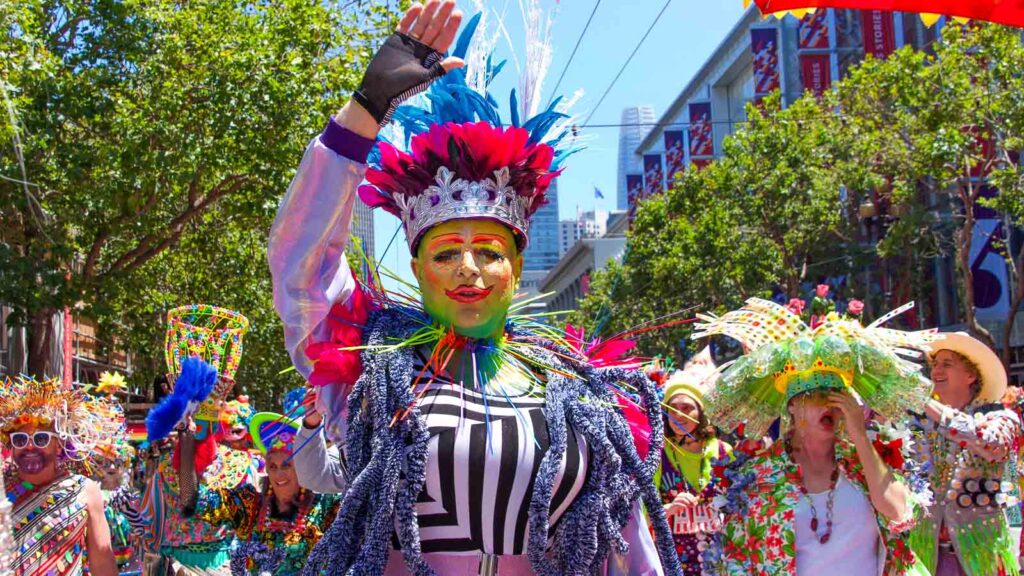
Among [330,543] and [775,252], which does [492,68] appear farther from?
[775,252]

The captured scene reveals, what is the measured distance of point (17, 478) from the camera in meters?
5.30

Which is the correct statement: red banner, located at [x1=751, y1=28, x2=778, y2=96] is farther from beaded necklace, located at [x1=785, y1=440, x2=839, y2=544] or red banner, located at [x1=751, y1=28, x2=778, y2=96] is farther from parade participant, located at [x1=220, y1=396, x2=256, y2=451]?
beaded necklace, located at [x1=785, y1=440, x2=839, y2=544]

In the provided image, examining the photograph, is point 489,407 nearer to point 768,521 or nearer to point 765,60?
point 768,521

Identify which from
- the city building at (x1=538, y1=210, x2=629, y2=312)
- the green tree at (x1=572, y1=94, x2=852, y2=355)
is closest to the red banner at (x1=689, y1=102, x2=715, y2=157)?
the city building at (x1=538, y1=210, x2=629, y2=312)

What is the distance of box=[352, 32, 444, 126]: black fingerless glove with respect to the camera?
296 centimetres

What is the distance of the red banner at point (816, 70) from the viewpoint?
39.2 meters

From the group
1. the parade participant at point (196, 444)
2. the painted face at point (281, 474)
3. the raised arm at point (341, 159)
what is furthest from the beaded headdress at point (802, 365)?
the parade participant at point (196, 444)

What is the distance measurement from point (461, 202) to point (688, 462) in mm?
3193

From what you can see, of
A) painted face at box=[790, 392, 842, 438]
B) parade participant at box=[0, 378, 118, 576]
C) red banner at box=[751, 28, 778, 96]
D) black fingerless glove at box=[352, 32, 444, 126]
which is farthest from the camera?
red banner at box=[751, 28, 778, 96]

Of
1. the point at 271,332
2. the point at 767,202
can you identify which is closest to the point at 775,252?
the point at 767,202

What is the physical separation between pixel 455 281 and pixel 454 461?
51cm

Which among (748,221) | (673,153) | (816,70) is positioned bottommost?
A: (748,221)

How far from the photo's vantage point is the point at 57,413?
549cm

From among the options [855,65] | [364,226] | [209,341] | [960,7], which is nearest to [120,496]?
[209,341]
